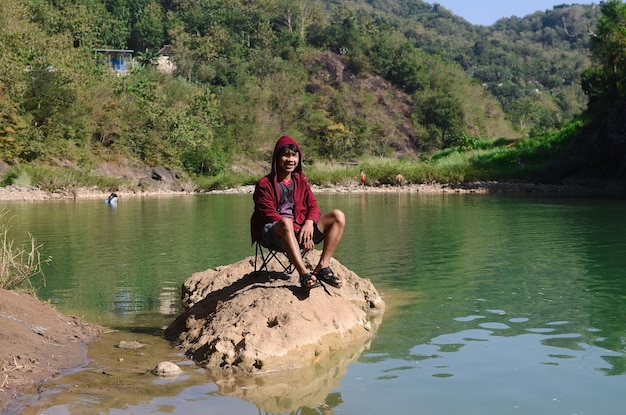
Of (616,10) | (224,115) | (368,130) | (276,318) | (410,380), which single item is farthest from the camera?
(368,130)

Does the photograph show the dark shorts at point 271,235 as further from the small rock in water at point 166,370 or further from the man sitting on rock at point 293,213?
the small rock in water at point 166,370

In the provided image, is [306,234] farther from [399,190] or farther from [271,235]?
[399,190]

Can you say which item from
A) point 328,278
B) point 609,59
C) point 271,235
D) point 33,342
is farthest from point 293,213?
point 609,59

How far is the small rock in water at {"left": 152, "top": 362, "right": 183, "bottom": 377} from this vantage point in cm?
582

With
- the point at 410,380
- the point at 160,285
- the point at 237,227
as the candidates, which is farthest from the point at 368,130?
the point at 410,380

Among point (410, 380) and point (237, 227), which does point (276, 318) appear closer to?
point (410, 380)

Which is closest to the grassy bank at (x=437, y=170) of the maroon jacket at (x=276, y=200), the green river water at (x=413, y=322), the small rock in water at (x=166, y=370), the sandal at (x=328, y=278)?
the green river water at (x=413, y=322)

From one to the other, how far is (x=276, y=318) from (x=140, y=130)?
45.2 metres

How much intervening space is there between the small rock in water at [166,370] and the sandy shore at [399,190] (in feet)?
A: 96.9

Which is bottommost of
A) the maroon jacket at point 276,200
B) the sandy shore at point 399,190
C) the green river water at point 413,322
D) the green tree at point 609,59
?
the green river water at point 413,322

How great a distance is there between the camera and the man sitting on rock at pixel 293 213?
6891 mm

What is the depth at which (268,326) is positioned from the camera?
635 cm

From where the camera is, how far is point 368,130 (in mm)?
73000

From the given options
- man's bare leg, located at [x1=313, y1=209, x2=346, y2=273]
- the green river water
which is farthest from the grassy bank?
man's bare leg, located at [x1=313, y1=209, x2=346, y2=273]
